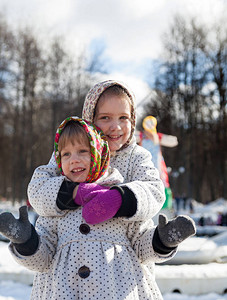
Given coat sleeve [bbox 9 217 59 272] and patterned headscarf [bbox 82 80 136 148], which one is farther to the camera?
patterned headscarf [bbox 82 80 136 148]

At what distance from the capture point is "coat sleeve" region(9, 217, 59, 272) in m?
1.71

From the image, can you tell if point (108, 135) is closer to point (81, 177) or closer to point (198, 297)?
point (81, 177)

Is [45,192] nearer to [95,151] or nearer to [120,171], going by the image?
[95,151]

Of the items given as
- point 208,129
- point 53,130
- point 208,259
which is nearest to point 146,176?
point 208,259

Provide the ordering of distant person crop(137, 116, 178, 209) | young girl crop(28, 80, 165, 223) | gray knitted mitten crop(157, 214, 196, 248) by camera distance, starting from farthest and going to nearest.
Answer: distant person crop(137, 116, 178, 209), young girl crop(28, 80, 165, 223), gray knitted mitten crop(157, 214, 196, 248)

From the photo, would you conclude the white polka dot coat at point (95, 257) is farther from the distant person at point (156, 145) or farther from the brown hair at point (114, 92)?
the distant person at point (156, 145)

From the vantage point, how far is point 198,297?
4.55m

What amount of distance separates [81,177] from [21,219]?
1.13ft

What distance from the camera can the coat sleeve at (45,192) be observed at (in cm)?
175

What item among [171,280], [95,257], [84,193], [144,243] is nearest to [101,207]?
[84,193]

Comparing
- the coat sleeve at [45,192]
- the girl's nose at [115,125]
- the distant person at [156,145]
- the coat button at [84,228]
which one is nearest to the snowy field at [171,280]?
the distant person at [156,145]

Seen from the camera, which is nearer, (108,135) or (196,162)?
(108,135)

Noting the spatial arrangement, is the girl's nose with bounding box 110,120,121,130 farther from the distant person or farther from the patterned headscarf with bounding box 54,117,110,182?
the distant person

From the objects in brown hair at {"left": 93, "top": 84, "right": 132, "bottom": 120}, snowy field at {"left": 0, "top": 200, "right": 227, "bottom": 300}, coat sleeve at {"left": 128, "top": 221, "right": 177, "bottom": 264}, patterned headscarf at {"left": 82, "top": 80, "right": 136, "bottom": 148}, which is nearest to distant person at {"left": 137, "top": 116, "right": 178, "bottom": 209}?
snowy field at {"left": 0, "top": 200, "right": 227, "bottom": 300}
